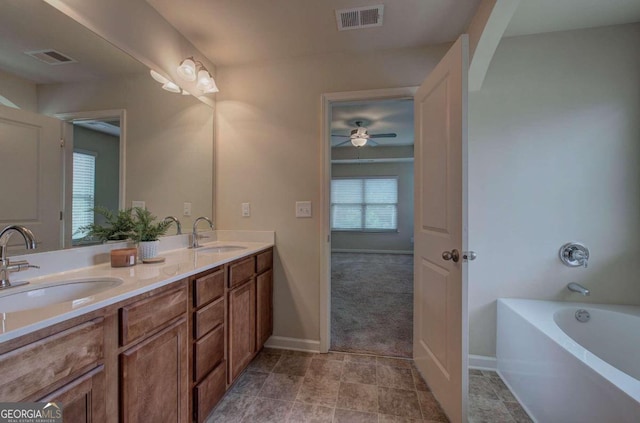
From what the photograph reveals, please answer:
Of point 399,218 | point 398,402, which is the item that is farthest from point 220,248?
point 399,218

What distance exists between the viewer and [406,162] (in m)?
6.38

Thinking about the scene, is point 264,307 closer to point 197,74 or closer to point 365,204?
point 197,74

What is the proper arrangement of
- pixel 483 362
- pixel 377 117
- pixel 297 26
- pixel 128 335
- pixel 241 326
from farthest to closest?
pixel 377 117
pixel 483 362
pixel 297 26
pixel 241 326
pixel 128 335

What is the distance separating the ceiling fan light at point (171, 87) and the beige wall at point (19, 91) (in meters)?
0.75

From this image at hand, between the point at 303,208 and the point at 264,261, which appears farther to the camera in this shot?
the point at 303,208

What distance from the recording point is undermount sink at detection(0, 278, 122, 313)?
891 millimetres

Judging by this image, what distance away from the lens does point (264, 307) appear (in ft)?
6.65

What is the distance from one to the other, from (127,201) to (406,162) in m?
5.98

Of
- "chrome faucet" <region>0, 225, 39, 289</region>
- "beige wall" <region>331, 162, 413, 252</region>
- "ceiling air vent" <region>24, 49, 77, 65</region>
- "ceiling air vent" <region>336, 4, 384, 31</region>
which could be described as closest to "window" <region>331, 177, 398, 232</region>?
"beige wall" <region>331, 162, 413, 252</region>

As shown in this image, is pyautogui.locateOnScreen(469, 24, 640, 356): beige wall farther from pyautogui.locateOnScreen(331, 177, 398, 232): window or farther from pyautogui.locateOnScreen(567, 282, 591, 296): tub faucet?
pyautogui.locateOnScreen(331, 177, 398, 232): window

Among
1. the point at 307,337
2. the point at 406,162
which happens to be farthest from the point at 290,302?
the point at 406,162

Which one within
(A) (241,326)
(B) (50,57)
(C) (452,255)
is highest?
→ (B) (50,57)

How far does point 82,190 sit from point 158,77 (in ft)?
2.95

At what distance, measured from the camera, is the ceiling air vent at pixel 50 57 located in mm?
1149
